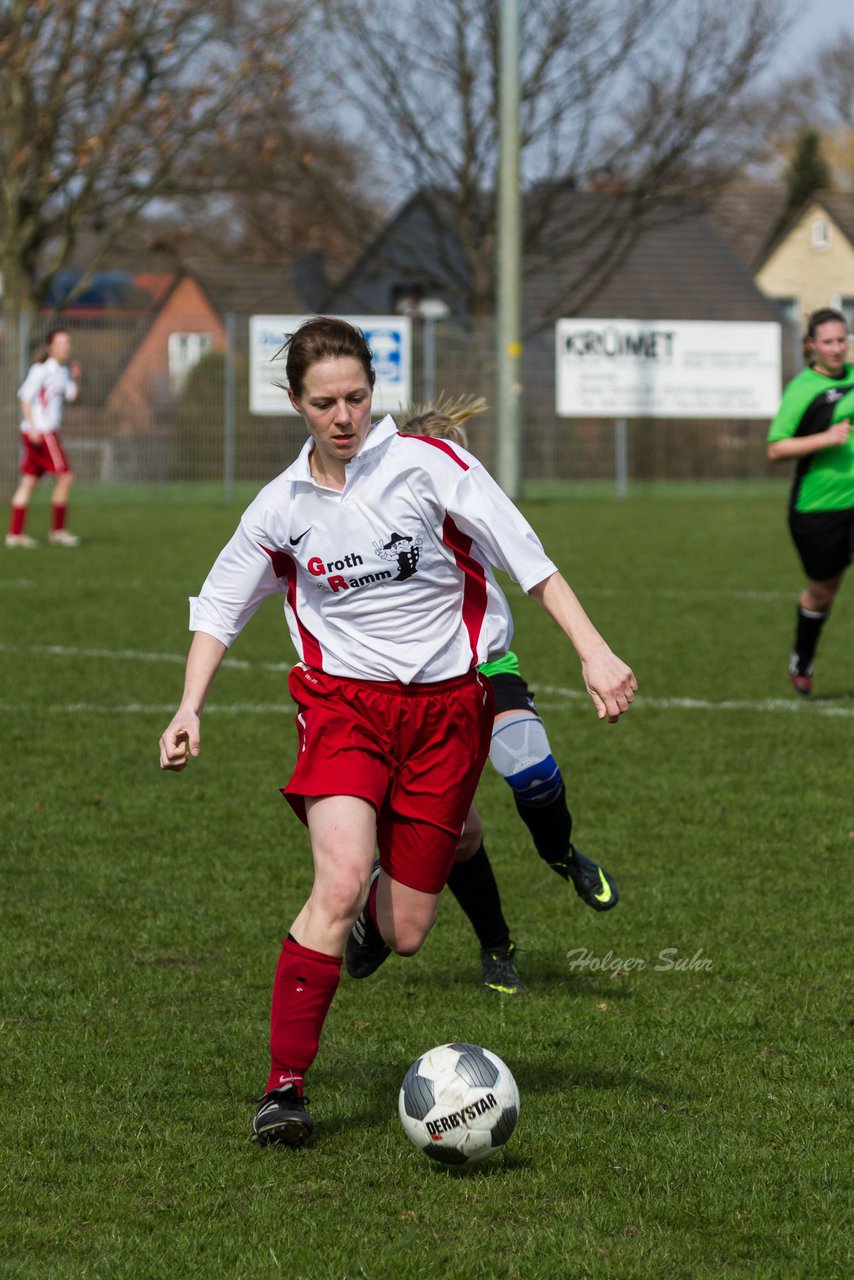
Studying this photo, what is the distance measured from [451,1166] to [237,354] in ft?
81.7

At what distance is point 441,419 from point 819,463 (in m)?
4.95

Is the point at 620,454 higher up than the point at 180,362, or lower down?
lower down

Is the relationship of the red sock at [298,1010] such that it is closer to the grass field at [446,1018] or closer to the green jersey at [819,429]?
the grass field at [446,1018]

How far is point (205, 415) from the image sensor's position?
1086 inches

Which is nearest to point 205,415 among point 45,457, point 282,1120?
point 45,457

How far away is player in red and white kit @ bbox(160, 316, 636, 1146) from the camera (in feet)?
12.7

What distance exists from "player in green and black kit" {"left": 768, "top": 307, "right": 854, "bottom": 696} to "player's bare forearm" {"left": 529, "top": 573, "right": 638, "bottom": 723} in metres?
5.81

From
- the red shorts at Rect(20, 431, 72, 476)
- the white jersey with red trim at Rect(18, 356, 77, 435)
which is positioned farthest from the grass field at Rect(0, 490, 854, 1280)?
the white jersey with red trim at Rect(18, 356, 77, 435)

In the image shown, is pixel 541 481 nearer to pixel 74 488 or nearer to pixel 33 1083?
pixel 74 488

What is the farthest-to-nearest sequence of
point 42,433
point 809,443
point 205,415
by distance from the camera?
point 205,415
point 42,433
point 809,443

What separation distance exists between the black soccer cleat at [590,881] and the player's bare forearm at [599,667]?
1.49 m

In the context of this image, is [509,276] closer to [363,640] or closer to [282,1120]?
A: [363,640]

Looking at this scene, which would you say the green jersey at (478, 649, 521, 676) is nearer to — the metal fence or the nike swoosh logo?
the nike swoosh logo

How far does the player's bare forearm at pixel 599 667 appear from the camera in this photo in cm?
374
